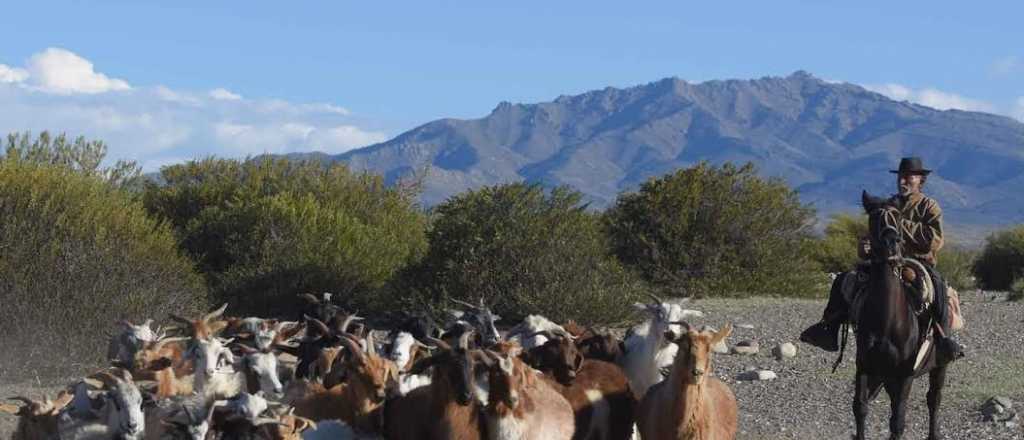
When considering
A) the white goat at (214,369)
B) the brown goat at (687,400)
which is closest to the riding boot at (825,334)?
the brown goat at (687,400)

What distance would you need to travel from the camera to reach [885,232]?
43.1ft

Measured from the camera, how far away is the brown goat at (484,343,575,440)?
34.9ft

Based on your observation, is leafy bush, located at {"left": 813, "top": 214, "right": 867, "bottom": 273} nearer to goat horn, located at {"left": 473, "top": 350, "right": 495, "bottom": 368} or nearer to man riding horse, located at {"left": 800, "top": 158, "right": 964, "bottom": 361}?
man riding horse, located at {"left": 800, "top": 158, "right": 964, "bottom": 361}

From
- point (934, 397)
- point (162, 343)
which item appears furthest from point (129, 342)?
point (934, 397)

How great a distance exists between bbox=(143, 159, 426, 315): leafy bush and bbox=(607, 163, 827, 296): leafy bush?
465 centimetres

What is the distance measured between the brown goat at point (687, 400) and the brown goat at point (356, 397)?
81.4 inches

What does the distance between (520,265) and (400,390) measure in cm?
1211

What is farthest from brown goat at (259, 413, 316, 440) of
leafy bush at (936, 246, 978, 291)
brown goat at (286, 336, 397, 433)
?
leafy bush at (936, 246, 978, 291)

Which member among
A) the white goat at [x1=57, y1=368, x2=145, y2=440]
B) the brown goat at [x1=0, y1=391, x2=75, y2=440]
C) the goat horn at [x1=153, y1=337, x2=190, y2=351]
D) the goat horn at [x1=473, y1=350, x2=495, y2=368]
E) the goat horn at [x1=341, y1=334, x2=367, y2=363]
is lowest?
the brown goat at [x1=0, y1=391, x2=75, y2=440]

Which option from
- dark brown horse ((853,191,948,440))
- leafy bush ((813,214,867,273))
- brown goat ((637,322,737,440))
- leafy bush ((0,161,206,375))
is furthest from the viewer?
leafy bush ((813,214,867,273))

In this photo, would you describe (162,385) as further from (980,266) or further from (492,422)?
(980,266)

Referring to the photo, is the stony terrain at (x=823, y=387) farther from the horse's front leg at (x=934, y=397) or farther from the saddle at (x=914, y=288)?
the saddle at (x=914, y=288)

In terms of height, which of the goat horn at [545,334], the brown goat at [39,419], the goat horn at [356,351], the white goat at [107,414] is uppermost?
the goat horn at [356,351]

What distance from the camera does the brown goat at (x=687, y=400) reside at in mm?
10955
